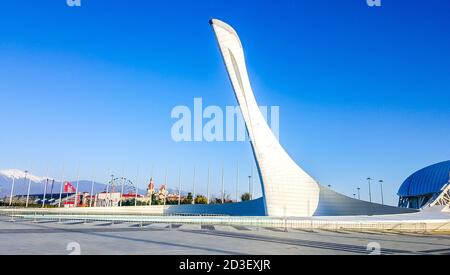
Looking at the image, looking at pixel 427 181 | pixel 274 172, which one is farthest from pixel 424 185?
pixel 274 172

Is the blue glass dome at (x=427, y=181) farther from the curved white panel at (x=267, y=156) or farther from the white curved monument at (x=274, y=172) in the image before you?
the curved white panel at (x=267, y=156)

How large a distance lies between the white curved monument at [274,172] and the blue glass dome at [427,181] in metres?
28.5

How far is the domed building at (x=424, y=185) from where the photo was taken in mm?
51503

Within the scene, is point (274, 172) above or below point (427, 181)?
below

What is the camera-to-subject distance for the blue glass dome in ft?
169

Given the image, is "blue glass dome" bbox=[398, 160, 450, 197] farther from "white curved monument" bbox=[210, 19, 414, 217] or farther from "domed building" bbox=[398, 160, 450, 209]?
"white curved monument" bbox=[210, 19, 414, 217]

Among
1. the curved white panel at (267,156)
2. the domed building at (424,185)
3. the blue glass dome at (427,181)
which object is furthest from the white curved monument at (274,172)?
the blue glass dome at (427,181)

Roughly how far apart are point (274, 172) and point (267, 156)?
1.42 meters

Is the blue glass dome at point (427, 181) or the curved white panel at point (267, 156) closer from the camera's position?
the curved white panel at point (267, 156)

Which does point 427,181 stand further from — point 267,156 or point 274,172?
point 267,156

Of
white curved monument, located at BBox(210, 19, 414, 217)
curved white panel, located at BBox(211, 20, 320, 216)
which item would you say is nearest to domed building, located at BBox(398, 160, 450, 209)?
white curved monument, located at BBox(210, 19, 414, 217)

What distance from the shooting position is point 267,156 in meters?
27.3

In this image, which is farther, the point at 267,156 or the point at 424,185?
the point at 424,185
